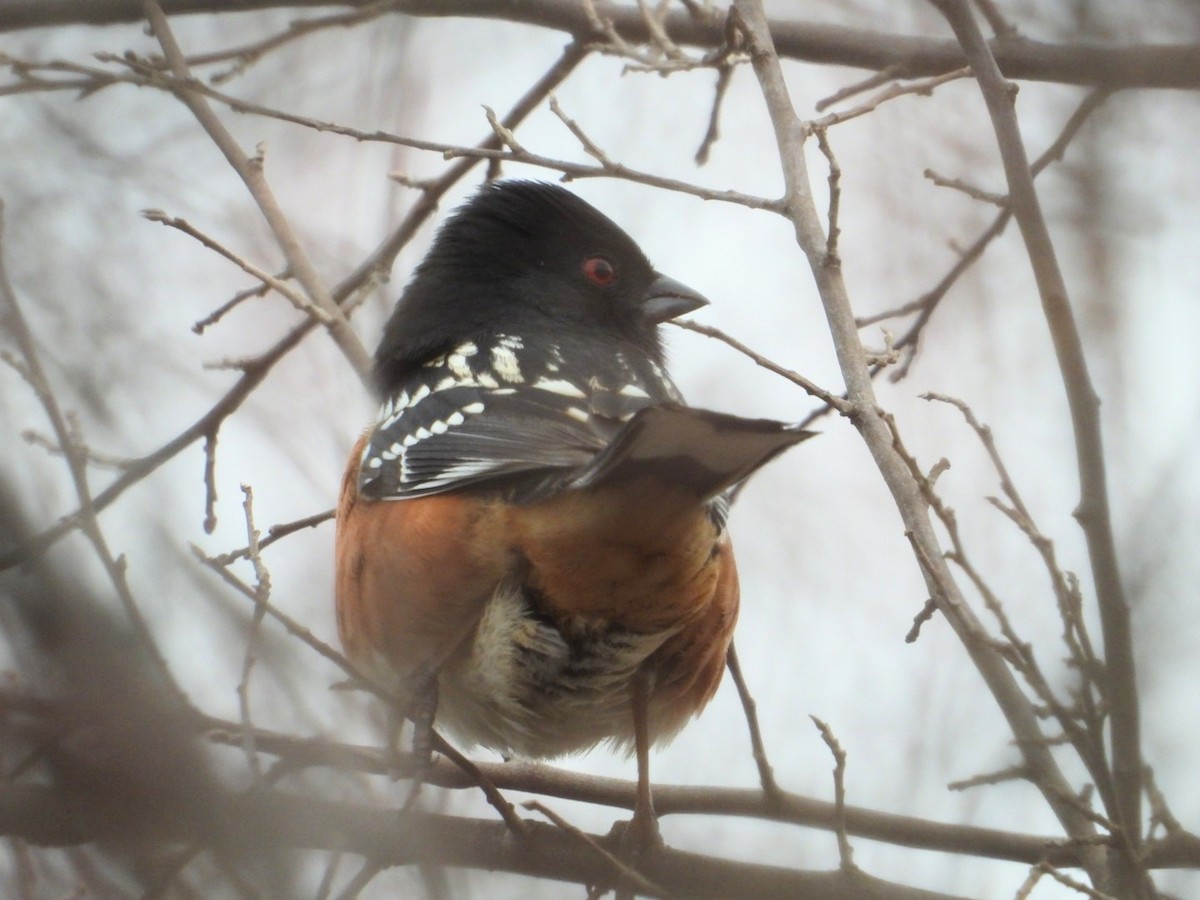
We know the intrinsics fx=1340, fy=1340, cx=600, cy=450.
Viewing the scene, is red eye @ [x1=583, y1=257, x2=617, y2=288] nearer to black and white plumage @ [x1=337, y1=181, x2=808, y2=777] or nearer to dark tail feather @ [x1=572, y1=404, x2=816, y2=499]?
black and white plumage @ [x1=337, y1=181, x2=808, y2=777]

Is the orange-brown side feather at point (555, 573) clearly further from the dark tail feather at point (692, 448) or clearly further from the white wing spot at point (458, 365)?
the white wing spot at point (458, 365)

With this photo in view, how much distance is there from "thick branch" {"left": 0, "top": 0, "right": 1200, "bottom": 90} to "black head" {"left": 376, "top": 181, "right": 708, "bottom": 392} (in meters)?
0.45

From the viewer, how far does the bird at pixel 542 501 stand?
196 cm

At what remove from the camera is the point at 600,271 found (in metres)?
2.95

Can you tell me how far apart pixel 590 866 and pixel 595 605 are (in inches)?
16.9

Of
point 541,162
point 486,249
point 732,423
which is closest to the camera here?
point 732,423

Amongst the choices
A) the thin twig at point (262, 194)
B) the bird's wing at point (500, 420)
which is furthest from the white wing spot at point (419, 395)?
the thin twig at point (262, 194)

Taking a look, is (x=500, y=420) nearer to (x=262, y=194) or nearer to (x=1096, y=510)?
(x=262, y=194)

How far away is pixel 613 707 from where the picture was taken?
248 cm

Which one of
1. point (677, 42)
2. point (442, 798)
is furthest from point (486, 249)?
point (442, 798)

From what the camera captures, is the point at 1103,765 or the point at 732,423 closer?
the point at 1103,765

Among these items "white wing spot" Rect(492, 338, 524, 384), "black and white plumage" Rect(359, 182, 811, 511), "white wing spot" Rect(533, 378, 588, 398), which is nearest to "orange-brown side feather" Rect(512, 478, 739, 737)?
"black and white plumage" Rect(359, 182, 811, 511)

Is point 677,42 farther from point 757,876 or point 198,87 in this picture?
point 757,876

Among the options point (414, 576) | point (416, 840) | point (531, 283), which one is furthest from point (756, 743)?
point (531, 283)
